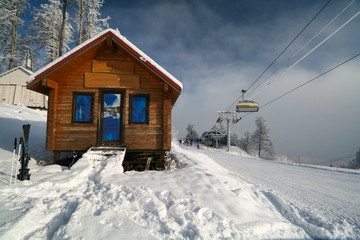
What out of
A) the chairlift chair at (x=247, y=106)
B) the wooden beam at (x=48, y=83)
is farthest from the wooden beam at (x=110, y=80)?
the chairlift chair at (x=247, y=106)

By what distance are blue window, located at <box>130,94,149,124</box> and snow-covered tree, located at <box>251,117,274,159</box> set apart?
129 ft

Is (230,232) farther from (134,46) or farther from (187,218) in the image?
(134,46)

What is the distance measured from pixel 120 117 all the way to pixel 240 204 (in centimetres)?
534

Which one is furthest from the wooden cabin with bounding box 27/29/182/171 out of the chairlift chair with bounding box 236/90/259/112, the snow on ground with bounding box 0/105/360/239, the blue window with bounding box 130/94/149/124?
the chairlift chair with bounding box 236/90/259/112

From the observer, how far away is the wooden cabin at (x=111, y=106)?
20.9ft

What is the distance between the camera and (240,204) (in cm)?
309

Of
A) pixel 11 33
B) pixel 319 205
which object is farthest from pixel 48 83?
pixel 11 33

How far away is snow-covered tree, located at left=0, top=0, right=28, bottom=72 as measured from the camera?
21281mm

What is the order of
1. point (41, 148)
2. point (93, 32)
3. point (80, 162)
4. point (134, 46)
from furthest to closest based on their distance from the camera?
point (93, 32) < point (41, 148) < point (134, 46) < point (80, 162)

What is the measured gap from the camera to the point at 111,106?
21.9 feet

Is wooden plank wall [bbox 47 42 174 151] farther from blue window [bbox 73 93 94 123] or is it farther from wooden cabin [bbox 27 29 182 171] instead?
blue window [bbox 73 93 94 123]

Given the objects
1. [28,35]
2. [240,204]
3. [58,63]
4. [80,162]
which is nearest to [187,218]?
[240,204]

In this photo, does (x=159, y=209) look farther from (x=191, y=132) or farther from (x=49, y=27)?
(x=191, y=132)

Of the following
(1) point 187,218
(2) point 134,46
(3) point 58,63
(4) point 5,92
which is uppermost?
(4) point 5,92
